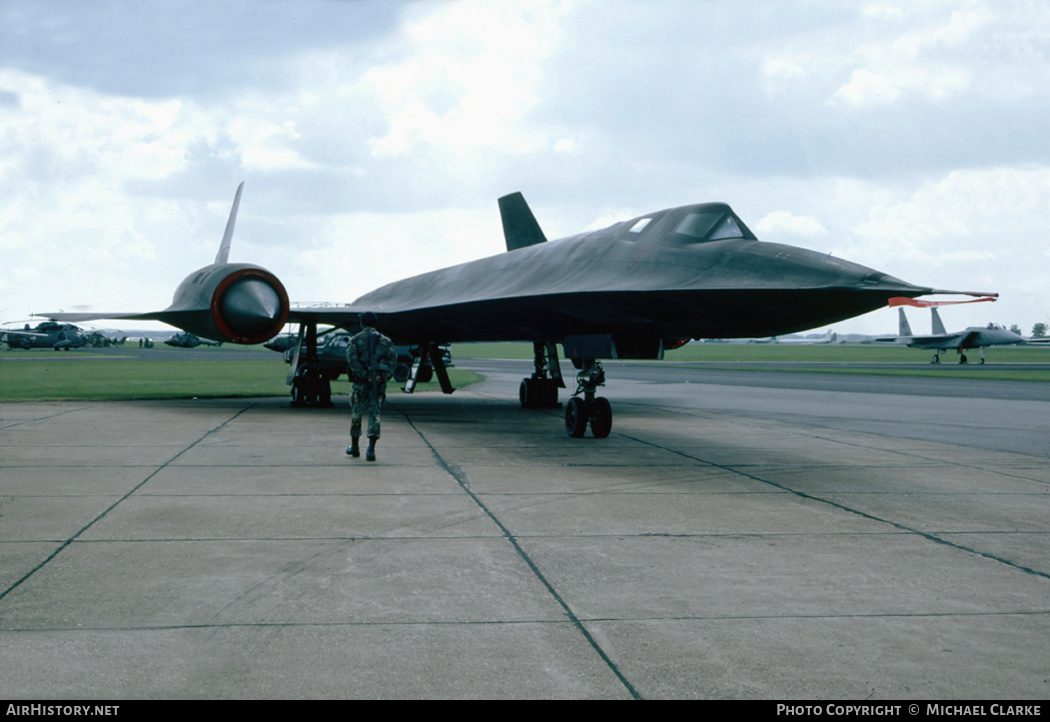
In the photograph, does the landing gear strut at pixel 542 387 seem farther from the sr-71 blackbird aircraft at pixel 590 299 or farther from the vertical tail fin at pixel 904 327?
the vertical tail fin at pixel 904 327

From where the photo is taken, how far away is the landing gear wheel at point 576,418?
1084 cm

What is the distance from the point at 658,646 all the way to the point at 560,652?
395 millimetres

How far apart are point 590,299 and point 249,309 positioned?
23.8 feet

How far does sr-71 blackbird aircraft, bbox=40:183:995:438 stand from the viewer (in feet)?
25.5

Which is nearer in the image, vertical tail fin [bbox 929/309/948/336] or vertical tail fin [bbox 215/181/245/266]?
vertical tail fin [bbox 215/181/245/266]

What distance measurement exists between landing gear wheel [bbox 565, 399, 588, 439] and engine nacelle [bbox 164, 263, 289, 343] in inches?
227

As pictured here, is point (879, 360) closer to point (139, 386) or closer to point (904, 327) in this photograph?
point (904, 327)

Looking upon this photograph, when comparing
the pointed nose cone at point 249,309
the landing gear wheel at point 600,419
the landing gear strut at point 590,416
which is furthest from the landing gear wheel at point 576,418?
the pointed nose cone at point 249,309

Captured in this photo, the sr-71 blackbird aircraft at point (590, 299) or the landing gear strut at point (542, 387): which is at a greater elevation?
the sr-71 blackbird aircraft at point (590, 299)

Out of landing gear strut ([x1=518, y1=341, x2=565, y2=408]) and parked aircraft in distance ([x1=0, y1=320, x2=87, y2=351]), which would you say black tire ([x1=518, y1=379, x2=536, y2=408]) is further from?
parked aircraft in distance ([x1=0, y1=320, x2=87, y2=351])

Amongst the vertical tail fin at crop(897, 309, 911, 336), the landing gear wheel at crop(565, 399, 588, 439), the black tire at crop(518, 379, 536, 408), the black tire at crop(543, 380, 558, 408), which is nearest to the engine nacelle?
the black tire at crop(518, 379, 536, 408)

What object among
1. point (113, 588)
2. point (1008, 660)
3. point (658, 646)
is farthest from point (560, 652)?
point (113, 588)
